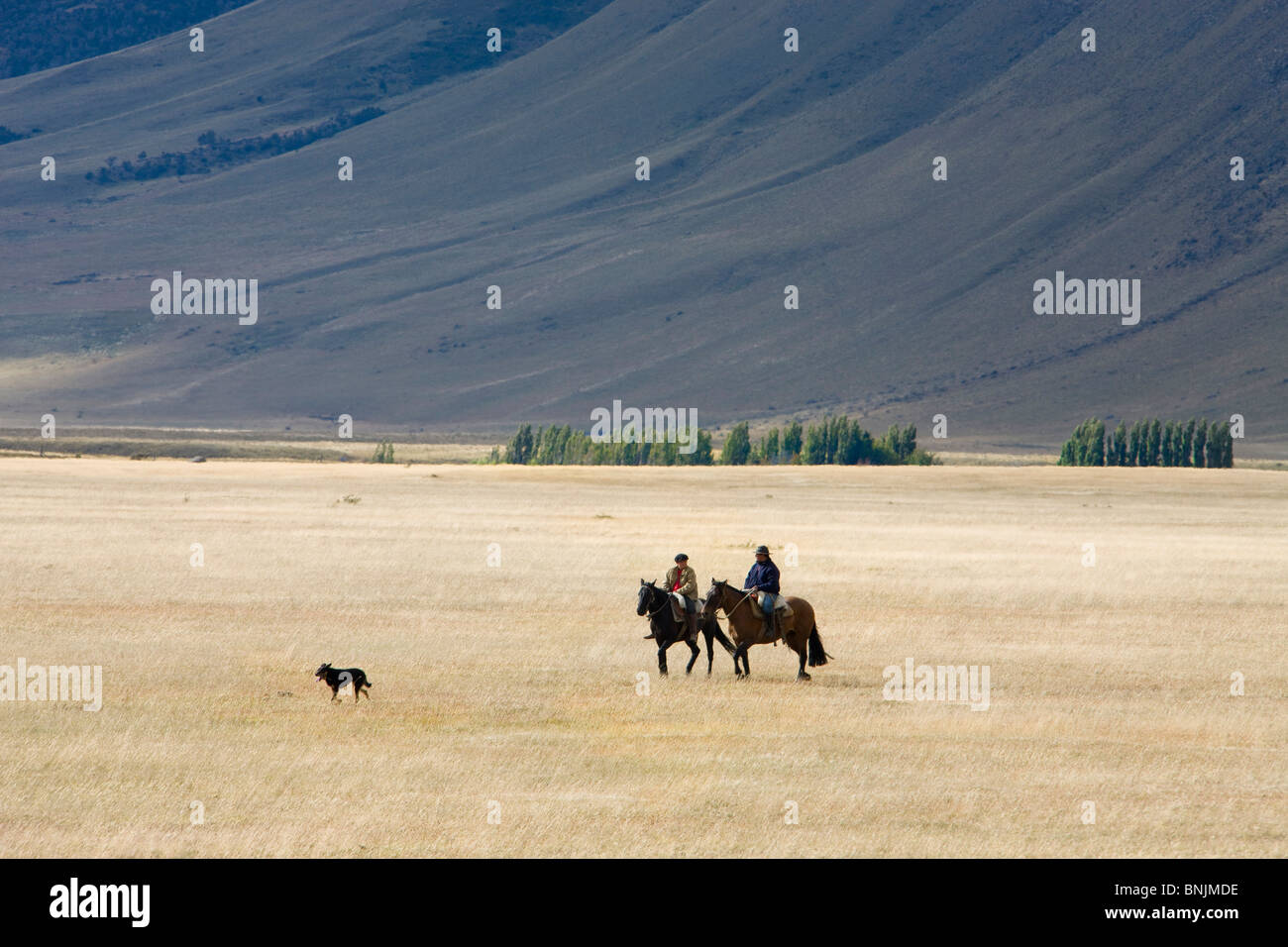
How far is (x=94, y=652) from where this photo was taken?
24906 millimetres

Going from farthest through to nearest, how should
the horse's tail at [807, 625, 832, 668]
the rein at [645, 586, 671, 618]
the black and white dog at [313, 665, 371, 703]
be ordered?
the horse's tail at [807, 625, 832, 668] < the rein at [645, 586, 671, 618] < the black and white dog at [313, 665, 371, 703]

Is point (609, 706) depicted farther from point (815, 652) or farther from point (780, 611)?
point (815, 652)

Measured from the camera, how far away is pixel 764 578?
23.0m

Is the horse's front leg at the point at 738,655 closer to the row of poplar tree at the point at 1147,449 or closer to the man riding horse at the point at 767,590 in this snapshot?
the man riding horse at the point at 767,590

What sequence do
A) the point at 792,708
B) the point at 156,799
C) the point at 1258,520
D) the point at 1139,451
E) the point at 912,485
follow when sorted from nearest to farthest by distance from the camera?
the point at 156,799 → the point at 792,708 → the point at 1258,520 → the point at 912,485 → the point at 1139,451

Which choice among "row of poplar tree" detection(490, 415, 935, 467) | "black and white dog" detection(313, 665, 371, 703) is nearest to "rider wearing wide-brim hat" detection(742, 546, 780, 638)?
"black and white dog" detection(313, 665, 371, 703)

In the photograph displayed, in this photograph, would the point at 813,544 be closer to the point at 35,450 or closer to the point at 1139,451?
the point at 1139,451

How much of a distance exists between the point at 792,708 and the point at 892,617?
10099 millimetres

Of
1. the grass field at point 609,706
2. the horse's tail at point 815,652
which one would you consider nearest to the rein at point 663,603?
the grass field at point 609,706

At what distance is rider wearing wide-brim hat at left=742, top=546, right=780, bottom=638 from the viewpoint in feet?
75.0

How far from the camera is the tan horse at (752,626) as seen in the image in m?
22.9

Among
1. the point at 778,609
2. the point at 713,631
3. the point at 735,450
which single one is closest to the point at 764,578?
the point at 778,609

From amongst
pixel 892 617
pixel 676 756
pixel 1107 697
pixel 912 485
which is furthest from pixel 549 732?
pixel 912 485

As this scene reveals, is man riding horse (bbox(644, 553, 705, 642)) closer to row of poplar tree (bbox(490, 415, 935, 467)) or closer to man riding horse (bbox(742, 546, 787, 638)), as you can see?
man riding horse (bbox(742, 546, 787, 638))
